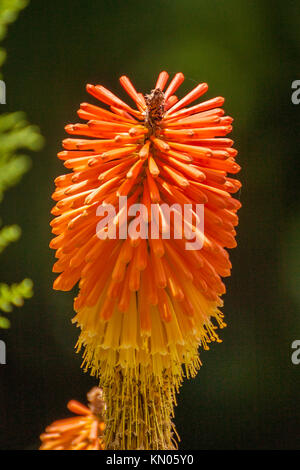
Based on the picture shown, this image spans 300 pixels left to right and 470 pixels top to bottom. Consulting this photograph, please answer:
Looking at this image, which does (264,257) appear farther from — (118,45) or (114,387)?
(114,387)

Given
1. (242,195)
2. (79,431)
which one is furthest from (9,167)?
(242,195)

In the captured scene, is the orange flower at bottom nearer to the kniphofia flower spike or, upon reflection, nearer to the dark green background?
the kniphofia flower spike
